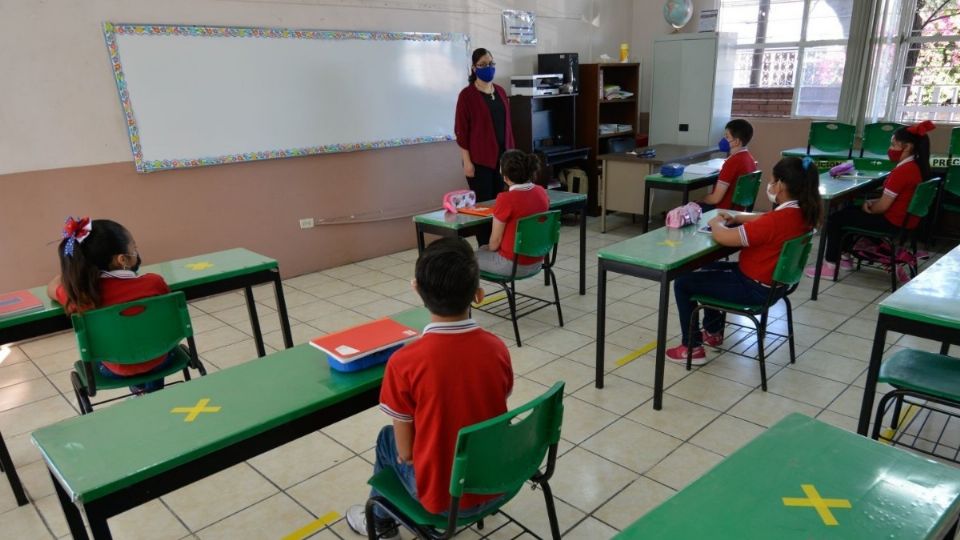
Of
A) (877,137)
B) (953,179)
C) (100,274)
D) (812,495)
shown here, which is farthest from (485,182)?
(812,495)

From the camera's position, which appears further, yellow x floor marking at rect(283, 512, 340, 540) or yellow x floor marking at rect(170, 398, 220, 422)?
yellow x floor marking at rect(283, 512, 340, 540)

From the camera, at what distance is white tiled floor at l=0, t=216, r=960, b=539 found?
2248mm

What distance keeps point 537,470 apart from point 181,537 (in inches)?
54.0

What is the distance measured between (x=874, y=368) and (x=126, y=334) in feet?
8.77

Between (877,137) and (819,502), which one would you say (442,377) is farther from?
(877,137)

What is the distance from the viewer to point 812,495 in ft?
3.97

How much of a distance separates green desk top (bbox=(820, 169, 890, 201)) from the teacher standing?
2.30 m

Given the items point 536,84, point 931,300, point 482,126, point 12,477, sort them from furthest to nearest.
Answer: point 536,84, point 482,126, point 12,477, point 931,300

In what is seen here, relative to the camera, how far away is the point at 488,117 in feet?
15.4

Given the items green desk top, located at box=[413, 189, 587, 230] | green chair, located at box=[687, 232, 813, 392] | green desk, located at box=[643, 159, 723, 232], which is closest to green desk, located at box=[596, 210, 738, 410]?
green chair, located at box=[687, 232, 813, 392]

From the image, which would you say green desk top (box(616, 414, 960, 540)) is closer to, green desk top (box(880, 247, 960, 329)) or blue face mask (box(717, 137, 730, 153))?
green desk top (box(880, 247, 960, 329))

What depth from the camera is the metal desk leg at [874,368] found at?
2037mm

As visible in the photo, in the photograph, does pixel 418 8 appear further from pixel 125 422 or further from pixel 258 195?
pixel 125 422

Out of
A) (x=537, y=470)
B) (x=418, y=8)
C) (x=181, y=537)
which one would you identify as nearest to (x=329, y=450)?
(x=181, y=537)
